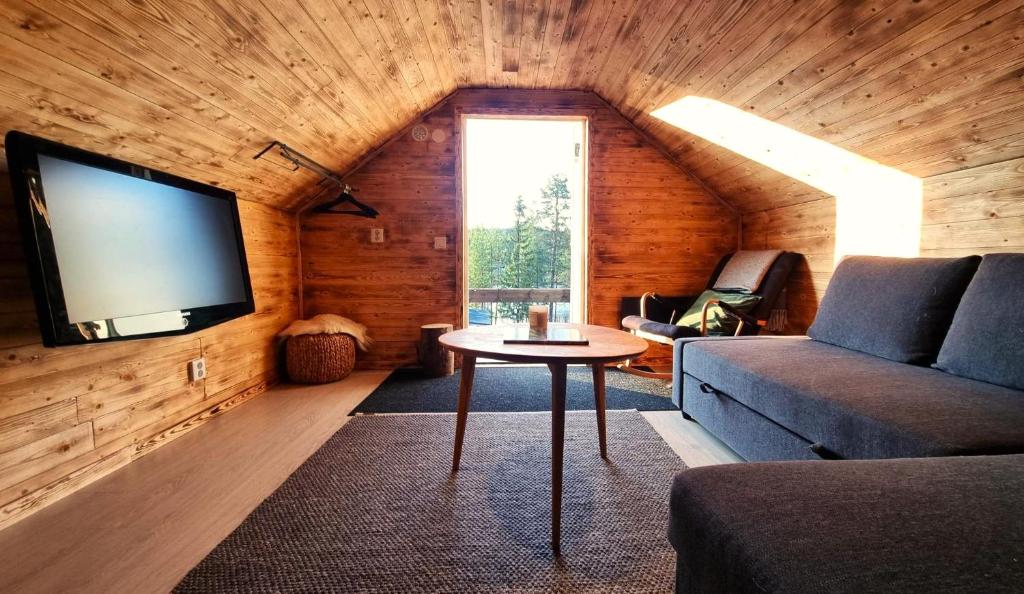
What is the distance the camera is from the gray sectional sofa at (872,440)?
1.88 feet

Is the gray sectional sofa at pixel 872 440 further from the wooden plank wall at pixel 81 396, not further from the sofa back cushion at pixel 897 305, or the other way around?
the wooden plank wall at pixel 81 396

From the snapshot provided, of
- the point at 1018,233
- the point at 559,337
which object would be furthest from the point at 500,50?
the point at 1018,233

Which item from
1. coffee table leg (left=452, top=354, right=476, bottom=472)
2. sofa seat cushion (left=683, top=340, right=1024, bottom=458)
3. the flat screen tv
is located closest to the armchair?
sofa seat cushion (left=683, top=340, right=1024, bottom=458)

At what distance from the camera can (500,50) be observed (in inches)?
111

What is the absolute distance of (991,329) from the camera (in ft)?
4.67

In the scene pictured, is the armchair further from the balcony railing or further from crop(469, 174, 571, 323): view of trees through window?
crop(469, 174, 571, 323): view of trees through window

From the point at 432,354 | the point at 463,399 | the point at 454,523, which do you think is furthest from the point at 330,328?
the point at 454,523

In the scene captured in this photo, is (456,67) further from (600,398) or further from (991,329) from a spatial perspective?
(991,329)

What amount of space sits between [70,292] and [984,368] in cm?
324

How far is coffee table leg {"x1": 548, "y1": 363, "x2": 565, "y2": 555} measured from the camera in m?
1.26


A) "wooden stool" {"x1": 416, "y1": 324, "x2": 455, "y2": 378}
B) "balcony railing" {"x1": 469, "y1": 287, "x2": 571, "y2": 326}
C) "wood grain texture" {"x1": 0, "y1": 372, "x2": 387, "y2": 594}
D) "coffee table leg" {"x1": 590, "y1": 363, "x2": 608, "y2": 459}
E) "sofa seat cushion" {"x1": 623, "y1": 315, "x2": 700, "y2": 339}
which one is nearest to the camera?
"wood grain texture" {"x1": 0, "y1": 372, "x2": 387, "y2": 594}

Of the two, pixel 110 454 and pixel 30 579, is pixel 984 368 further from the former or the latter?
pixel 110 454

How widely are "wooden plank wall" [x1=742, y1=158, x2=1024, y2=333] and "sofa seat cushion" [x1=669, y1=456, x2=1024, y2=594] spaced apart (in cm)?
160

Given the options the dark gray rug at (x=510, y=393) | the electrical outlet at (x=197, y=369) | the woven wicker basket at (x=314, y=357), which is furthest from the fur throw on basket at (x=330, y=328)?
the electrical outlet at (x=197, y=369)
